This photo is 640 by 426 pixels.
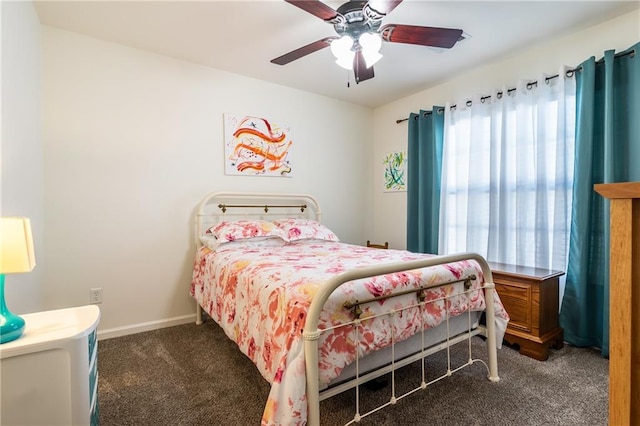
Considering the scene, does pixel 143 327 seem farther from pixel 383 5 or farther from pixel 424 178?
pixel 424 178

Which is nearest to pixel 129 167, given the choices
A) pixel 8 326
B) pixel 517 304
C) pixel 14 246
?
pixel 14 246

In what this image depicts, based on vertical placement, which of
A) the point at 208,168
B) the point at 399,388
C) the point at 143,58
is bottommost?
the point at 399,388

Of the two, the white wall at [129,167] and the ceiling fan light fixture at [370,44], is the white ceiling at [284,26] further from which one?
the ceiling fan light fixture at [370,44]

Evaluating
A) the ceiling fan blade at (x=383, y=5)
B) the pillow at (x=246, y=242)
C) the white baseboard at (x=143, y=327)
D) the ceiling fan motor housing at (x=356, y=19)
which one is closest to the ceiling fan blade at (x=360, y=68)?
the ceiling fan motor housing at (x=356, y=19)

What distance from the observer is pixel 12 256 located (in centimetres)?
110

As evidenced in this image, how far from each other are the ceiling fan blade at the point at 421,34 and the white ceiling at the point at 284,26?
360 mm

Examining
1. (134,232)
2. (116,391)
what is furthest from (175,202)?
(116,391)

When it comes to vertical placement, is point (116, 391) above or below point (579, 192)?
below

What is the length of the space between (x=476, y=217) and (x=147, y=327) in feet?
10.5

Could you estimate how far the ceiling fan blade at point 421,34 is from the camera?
5.76 ft

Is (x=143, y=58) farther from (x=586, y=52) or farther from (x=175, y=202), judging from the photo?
(x=586, y=52)

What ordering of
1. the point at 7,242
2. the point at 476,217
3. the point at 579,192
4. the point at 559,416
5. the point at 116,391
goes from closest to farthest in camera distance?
1. the point at 7,242
2. the point at 559,416
3. the point at 116,391
4. the point at 579,192
5. the point at 476,217

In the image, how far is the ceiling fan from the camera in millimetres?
1670

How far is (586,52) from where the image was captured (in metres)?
2.38
